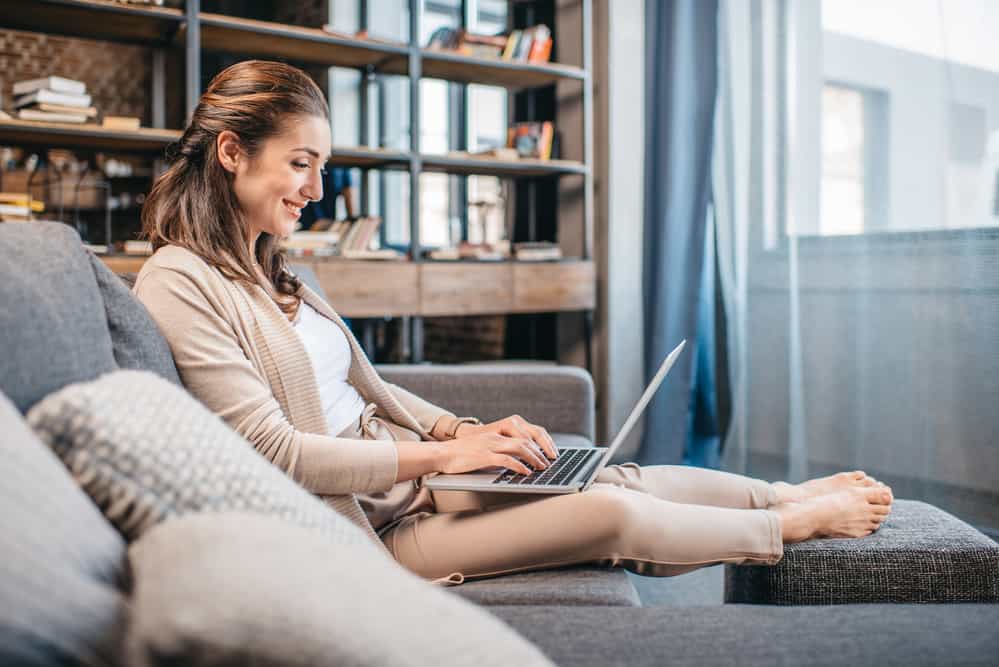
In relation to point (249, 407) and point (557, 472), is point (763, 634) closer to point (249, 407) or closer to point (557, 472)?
point (557, 472)

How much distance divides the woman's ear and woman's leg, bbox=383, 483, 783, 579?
70cm

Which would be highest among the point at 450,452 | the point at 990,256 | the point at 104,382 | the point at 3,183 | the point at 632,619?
the point at 3,183

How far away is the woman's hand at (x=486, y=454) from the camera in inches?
50.1

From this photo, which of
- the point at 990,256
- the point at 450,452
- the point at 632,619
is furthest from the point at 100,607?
the point at 990,256

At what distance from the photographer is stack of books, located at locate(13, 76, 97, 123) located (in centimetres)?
272

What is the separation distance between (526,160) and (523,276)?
469 mm

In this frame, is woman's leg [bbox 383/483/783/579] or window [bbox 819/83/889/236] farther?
window [bbox 819/83/889/236]

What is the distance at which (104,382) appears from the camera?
746mm

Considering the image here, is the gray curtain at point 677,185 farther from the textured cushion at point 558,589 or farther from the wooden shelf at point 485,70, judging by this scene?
the textured cushion at point 558,589

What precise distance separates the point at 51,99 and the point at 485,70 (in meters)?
1.56

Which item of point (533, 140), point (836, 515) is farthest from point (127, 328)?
point (533, 140)

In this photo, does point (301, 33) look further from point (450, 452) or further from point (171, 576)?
point (171, 576)

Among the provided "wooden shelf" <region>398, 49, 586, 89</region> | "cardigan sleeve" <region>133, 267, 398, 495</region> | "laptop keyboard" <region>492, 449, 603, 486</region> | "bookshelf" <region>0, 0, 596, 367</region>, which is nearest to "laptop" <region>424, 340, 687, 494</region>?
"laptop keyboard" <region>492, 449, 603, 486</region>

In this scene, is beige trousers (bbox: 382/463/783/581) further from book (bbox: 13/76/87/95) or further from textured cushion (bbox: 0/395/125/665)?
book (bbox: 13/76/87/95)
